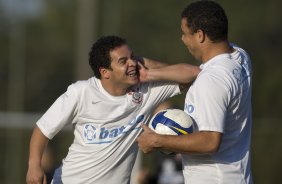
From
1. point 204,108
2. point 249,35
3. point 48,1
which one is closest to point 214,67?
point 204,108

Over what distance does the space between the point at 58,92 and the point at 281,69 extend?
4619 millimetres

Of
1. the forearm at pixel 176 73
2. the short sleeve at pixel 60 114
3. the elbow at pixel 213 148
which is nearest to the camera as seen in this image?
the elbow at pixel 213 148

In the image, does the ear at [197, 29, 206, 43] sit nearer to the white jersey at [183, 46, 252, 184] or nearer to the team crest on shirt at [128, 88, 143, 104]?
the white jersey at [183, 46, 252, 184]

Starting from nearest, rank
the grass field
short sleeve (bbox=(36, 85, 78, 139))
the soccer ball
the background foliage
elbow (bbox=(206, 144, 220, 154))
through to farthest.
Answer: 1. elbow (bbox=(206, 144, 220, 154))
2. the soccer ball
3. short sleeve (bbox=(36, 85, 78, 139))
4. the grass field
5. the background foliage

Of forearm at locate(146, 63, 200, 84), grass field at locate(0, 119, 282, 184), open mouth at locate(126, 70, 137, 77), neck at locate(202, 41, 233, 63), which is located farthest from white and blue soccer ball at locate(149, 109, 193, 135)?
grass field at locate(0, 119, 282, 184)

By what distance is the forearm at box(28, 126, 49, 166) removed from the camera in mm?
6559

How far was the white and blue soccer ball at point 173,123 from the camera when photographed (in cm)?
568

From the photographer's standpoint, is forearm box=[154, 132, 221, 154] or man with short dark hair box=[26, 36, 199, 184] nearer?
forearm box=[154, 132, 221, 154]

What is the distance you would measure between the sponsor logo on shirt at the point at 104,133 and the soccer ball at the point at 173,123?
0.81 m

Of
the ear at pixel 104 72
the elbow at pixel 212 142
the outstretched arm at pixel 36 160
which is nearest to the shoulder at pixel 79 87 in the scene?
the ear at pixel 104 72

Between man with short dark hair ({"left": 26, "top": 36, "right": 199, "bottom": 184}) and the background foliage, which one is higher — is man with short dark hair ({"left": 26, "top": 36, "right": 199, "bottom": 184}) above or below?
above

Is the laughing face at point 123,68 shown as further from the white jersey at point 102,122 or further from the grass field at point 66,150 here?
the grass field at point 66,150

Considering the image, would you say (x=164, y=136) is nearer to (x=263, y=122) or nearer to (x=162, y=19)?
(x=263, y=122)

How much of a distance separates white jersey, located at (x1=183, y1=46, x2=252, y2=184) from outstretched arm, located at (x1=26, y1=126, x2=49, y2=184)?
126 centimetres
